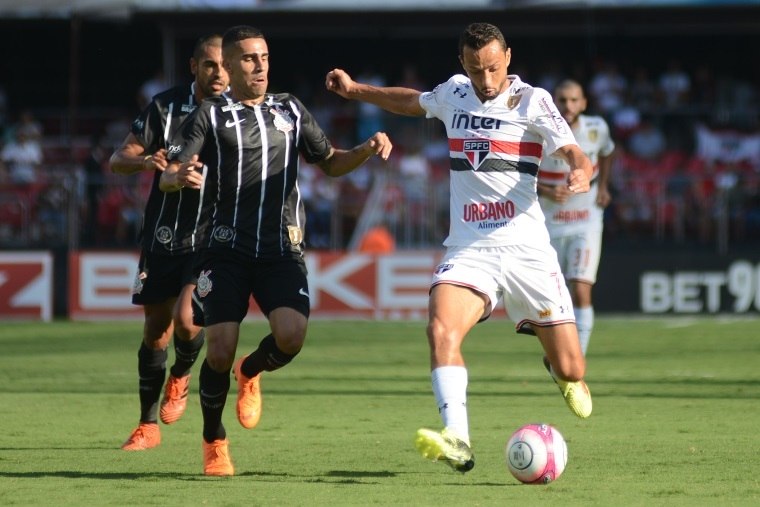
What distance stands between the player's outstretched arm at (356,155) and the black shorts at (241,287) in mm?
629

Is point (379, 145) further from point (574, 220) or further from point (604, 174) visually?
point (604, 174)

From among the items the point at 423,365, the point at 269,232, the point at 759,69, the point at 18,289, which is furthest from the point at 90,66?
the point at 269,232

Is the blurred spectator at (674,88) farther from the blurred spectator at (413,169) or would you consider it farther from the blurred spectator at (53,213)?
the blurred spectator at (53,213)

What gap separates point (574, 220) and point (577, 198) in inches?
7.7

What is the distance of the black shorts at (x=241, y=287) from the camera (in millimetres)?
7387

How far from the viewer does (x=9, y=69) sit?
29.4 meters

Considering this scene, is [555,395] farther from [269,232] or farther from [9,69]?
[9,69]

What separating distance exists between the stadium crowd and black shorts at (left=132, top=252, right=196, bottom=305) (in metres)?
12.4

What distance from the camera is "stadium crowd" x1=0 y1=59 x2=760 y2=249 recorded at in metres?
21.1

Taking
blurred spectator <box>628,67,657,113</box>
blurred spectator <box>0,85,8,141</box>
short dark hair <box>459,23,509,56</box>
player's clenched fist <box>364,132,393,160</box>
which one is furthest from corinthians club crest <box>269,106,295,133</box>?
blurred spectator <box>0,85,8,141</box>

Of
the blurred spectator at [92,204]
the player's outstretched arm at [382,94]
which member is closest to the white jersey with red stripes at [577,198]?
the player's outstretched arm at [382,94]

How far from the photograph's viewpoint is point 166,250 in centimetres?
852

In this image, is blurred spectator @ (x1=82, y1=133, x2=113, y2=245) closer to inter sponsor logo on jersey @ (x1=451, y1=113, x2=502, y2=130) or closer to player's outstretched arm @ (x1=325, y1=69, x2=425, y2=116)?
player's outstretched arm @ (x1=325, y1=69, x2=425, y2=116)

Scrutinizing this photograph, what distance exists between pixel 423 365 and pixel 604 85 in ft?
41.1
